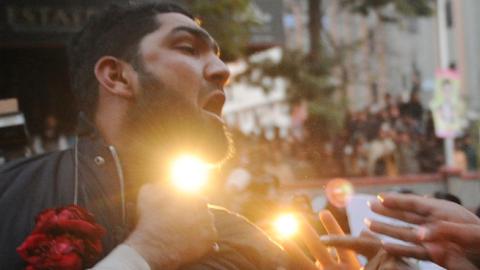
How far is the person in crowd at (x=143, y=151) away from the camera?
1970 millimetres

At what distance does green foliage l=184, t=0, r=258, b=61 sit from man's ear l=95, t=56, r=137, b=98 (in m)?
6.73

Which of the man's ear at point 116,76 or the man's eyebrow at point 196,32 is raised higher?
the man's eyebrow at point 196,32

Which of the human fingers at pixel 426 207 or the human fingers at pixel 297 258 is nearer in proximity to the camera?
the human fingers at pixel 426 207

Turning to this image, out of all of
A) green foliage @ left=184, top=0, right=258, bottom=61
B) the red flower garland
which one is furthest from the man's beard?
green foliage @ left=184, top=0, right=258, bottom=61

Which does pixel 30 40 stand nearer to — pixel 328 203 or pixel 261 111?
pixel 328 203

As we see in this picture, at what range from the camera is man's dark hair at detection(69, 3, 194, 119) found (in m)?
2.38

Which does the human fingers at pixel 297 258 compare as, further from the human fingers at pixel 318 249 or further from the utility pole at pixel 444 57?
the utility pole at pixel 444 57

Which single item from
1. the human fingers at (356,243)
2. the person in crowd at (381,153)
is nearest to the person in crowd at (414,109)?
the person in crowd at (381,153)

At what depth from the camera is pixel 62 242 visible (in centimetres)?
184

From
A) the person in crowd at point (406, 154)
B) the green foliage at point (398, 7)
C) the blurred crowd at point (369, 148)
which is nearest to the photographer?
the blurred crowd at point (369, 148)

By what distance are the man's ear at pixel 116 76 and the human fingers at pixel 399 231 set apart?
97 cm

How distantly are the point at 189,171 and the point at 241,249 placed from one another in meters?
0.31

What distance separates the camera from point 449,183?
1399 cm

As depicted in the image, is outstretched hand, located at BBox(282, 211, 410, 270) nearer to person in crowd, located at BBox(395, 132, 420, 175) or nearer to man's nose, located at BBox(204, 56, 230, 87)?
man's nose, located at BBox(204, 56, 230, 87)
